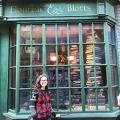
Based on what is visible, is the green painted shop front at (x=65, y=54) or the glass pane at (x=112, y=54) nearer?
the green painted shop front at (x=65, y=54)

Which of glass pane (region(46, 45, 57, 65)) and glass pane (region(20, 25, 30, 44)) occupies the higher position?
glass pane (region(20, 25, 30, 44))

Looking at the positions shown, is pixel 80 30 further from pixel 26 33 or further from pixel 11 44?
pixel 11 44

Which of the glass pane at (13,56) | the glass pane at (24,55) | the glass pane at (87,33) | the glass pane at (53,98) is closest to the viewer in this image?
the glass pane at (53,98)

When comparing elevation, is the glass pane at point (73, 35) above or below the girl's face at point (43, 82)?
above

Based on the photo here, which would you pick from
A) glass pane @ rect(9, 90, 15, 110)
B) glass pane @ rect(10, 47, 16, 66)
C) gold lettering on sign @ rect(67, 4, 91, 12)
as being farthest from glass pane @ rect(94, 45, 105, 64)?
glass pane @ rect(9, 90, 15, 110)

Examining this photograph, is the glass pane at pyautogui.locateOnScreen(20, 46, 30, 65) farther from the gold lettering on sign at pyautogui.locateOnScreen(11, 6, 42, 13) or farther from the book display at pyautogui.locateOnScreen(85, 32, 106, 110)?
the book display at pyautogui.locateOnScreen(85, 32, 106, 110)

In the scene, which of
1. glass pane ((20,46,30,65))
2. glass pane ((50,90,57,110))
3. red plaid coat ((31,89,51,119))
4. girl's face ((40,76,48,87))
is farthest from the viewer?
glass pane ((20,46,30,65))

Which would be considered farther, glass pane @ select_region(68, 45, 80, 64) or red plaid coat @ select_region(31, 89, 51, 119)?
glass pane @ select_region(68, 45, 80, 64)

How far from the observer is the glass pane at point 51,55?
23.0ft

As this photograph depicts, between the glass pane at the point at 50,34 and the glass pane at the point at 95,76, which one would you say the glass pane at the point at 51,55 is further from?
the glass pane at the point at 95,76

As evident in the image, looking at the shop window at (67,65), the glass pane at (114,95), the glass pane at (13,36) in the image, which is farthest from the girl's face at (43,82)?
the glass pane at (114,95)

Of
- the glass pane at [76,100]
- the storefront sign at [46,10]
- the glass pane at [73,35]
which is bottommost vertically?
the glass pane at [76,100]

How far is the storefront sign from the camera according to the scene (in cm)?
704

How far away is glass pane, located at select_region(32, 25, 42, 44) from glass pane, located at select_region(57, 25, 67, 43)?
1.53 feet
